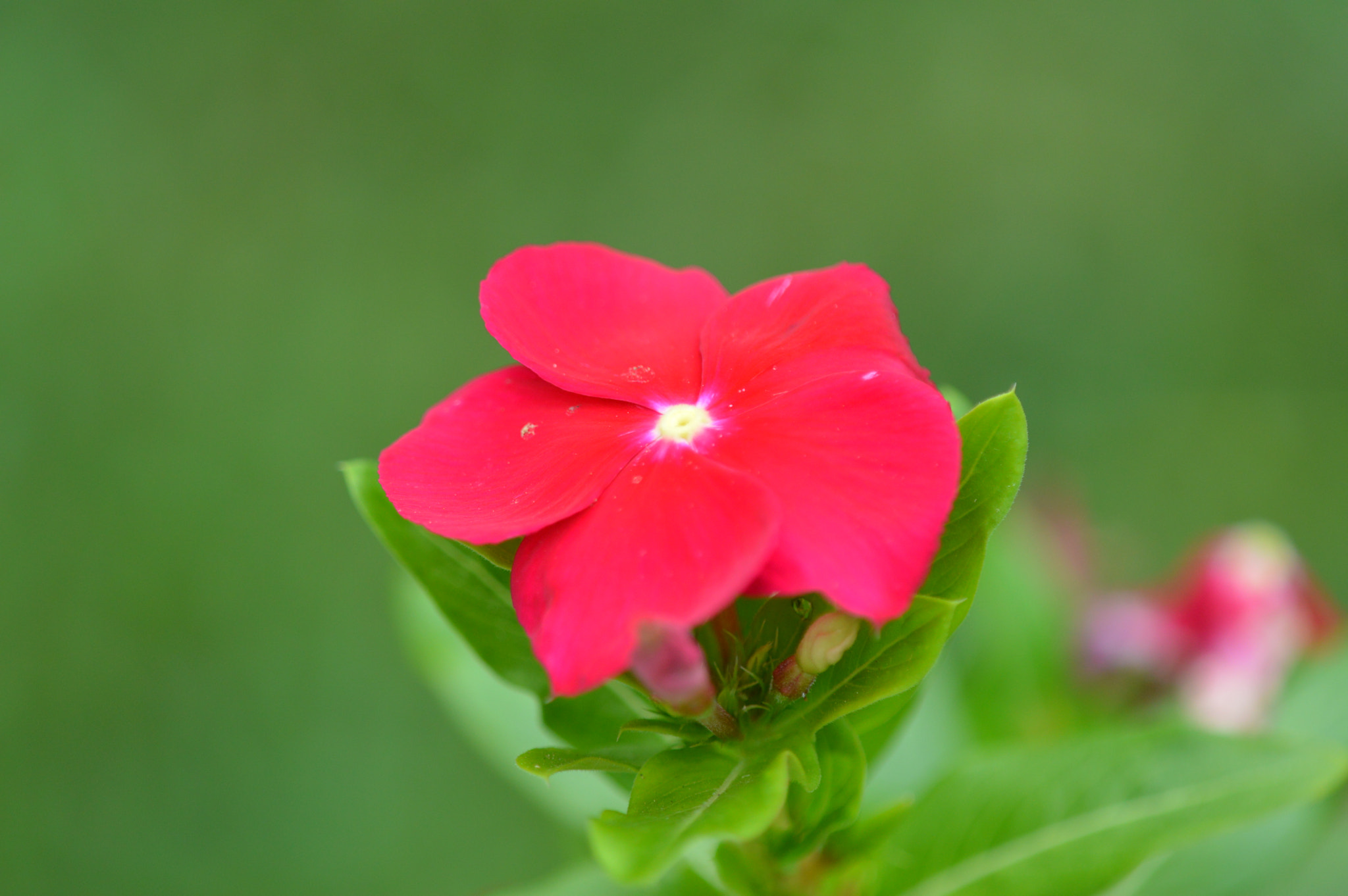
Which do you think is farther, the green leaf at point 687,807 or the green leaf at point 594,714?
the green leaf at point 594,714

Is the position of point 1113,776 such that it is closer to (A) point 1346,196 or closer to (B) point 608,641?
(B) point 608,641

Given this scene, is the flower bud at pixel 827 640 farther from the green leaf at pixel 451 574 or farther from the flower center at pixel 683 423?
the green leaf at pixel 451 574

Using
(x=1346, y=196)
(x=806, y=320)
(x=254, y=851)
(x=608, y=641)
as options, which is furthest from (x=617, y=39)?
(x=608, y=641)

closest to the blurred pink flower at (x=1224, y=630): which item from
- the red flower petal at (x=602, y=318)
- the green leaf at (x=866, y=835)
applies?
the green leaf at (x=866, y=835)

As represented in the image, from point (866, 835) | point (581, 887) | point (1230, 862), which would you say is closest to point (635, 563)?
point (866, 835)

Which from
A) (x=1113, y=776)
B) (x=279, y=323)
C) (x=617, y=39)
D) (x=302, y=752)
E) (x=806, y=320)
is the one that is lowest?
(x=302, y=752)

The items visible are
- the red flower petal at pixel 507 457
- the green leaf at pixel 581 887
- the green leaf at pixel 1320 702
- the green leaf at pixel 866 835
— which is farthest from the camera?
the green leaf at pixel 1320 702
